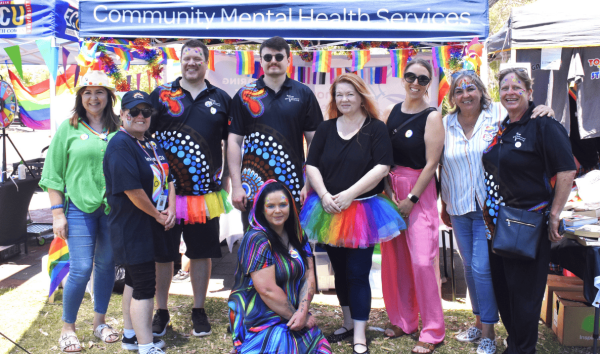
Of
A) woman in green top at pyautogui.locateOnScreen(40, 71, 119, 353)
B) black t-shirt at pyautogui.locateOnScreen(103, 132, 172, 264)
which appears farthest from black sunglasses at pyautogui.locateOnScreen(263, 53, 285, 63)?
woman in green top at pyautogui.locateOnScreen(40, 71, 119, 353)

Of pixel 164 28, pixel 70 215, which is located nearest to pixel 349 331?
pixel 70 215

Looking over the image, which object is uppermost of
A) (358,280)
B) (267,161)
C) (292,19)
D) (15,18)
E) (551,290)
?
(15,18)

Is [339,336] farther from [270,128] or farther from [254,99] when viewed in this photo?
[254,99]

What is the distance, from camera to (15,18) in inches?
179

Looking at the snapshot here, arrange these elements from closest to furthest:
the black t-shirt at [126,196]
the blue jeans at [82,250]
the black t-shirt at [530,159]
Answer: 1. the black t-shirt at [530,159]
2. the black t-shirt at [126,196]
3. the blue jeans at [82,250]

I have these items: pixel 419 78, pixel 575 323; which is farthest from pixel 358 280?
pixel 575 323

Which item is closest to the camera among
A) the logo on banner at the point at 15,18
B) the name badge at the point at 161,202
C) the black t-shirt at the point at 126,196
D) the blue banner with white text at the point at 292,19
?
the black t-shirt at the point at 126,196

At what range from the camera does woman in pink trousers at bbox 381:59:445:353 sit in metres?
3.22

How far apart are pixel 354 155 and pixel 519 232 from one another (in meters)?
1.10

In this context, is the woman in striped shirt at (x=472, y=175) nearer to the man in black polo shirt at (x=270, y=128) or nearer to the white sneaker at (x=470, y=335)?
the white sneaker at (x=470, y=335)

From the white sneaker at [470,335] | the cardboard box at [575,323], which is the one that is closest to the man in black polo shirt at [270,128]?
the white sneaker at [470,335]

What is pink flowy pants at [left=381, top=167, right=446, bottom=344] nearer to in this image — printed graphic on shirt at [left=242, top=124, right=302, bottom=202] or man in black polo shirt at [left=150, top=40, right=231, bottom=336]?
printed graphic on shirt at [left=242, top=124, right=302, bottom=202]

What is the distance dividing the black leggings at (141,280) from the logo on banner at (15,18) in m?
2.92

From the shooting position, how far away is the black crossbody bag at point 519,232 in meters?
2.72
